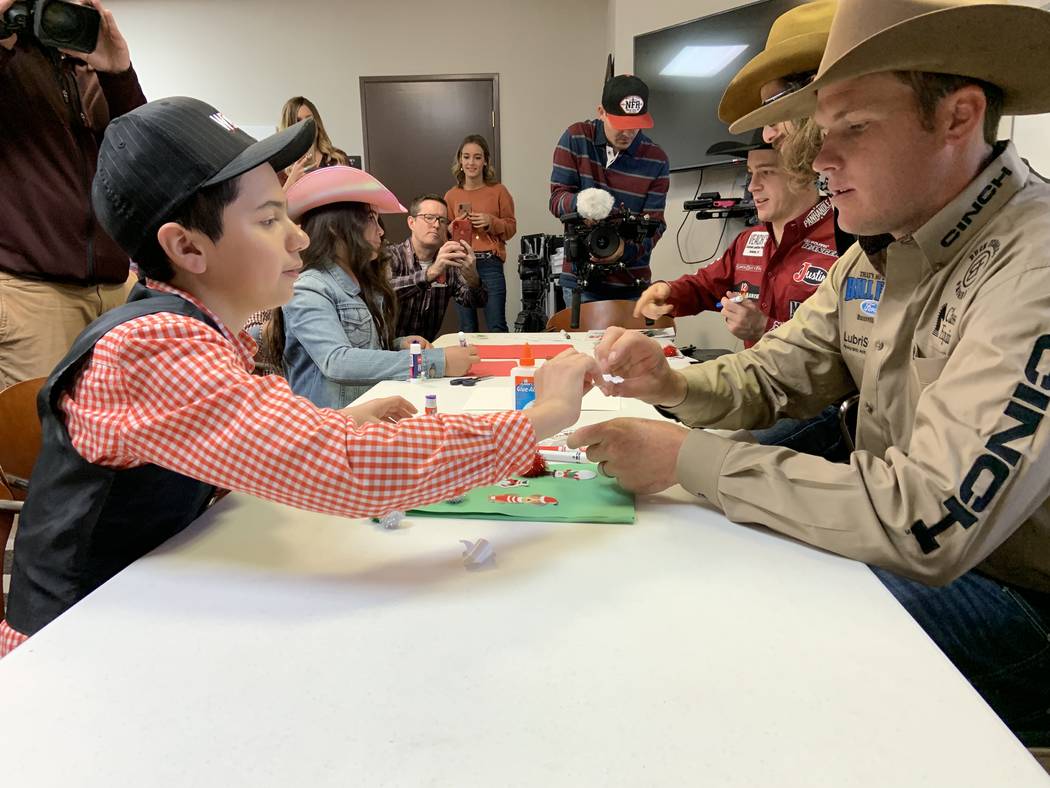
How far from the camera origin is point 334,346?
2.03 metres

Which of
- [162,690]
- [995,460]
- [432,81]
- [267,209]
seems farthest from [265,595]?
[432,81]

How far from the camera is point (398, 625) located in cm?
72

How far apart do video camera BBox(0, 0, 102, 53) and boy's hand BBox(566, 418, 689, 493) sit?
1.62m

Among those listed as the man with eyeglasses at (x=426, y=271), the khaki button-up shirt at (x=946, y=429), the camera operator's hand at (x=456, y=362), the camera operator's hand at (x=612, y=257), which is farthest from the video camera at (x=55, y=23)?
the camera operator's hand at (x=612, y=257)

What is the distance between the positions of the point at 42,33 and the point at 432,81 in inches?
184

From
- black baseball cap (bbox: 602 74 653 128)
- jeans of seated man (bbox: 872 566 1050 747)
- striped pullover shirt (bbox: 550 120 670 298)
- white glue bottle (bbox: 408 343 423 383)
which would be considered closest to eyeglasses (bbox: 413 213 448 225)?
striped pullover shirt (bbox: 550 120 670 298)

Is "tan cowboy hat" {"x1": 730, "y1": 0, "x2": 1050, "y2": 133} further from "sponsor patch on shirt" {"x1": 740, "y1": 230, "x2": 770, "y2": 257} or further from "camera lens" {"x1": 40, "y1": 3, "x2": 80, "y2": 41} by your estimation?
"camera lens" {"x1": 40, "y1": 3, "x2": 80, "y2": 41}

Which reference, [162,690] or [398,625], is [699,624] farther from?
[162,690]

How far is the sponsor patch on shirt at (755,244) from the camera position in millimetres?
2504

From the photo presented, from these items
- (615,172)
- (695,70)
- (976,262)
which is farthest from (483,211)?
(976,262)

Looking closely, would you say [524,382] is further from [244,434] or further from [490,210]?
[490,210]

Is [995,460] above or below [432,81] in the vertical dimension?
below

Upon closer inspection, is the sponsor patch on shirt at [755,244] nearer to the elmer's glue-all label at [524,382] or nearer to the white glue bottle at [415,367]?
the elmer's glue-all label at [524,382]

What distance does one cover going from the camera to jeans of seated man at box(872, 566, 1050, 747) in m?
0.91
